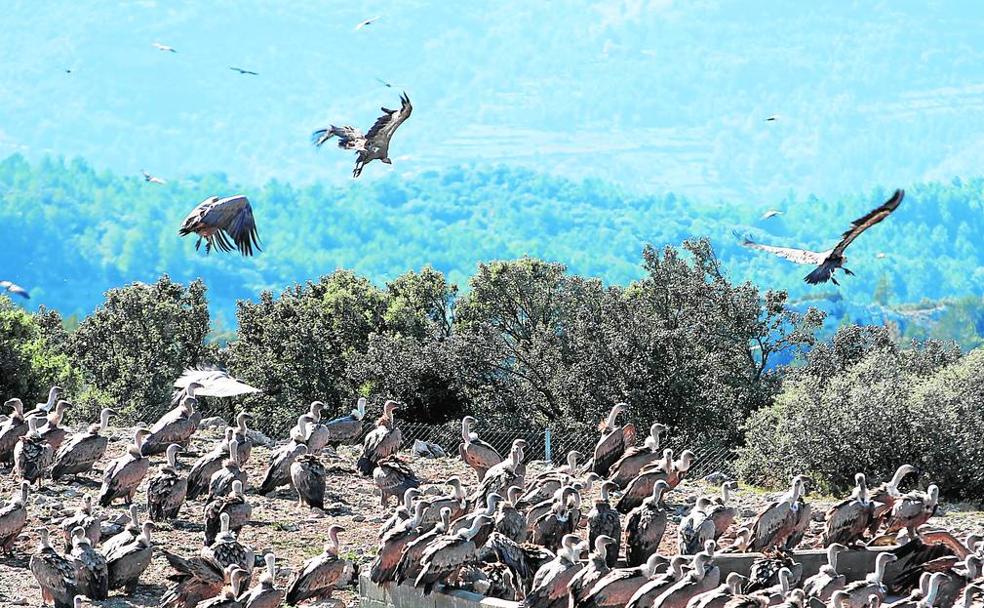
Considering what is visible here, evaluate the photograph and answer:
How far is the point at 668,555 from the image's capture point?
18.9 meters

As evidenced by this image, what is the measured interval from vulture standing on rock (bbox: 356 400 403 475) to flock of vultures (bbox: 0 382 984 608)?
0.06 m

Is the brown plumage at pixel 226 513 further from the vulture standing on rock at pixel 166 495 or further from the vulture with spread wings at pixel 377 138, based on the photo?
the vulture with spread wings at pixel 377 138

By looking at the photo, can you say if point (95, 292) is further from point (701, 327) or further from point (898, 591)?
point (898, 591)

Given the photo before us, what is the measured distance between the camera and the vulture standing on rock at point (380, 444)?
2411 cm

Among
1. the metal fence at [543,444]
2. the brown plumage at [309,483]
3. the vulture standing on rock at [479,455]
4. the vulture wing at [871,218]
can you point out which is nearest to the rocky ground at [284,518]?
the brown plumage at [309,483]

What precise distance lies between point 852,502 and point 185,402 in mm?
10883

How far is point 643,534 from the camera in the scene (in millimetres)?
17922

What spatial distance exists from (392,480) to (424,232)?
509 ft

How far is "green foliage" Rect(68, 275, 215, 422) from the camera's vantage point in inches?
1989

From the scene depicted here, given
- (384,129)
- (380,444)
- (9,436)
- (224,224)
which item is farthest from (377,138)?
(9,436)

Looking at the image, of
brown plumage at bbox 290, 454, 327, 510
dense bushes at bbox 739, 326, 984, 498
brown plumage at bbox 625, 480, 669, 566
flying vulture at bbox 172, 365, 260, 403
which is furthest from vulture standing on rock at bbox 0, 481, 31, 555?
dense bushes at bbox 739, 326, 984, 498

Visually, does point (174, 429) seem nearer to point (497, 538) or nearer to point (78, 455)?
point (78, 455)

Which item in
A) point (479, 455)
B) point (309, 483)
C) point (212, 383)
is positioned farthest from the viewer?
point (212, 383)

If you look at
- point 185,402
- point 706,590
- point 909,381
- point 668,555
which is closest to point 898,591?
point 668,555
